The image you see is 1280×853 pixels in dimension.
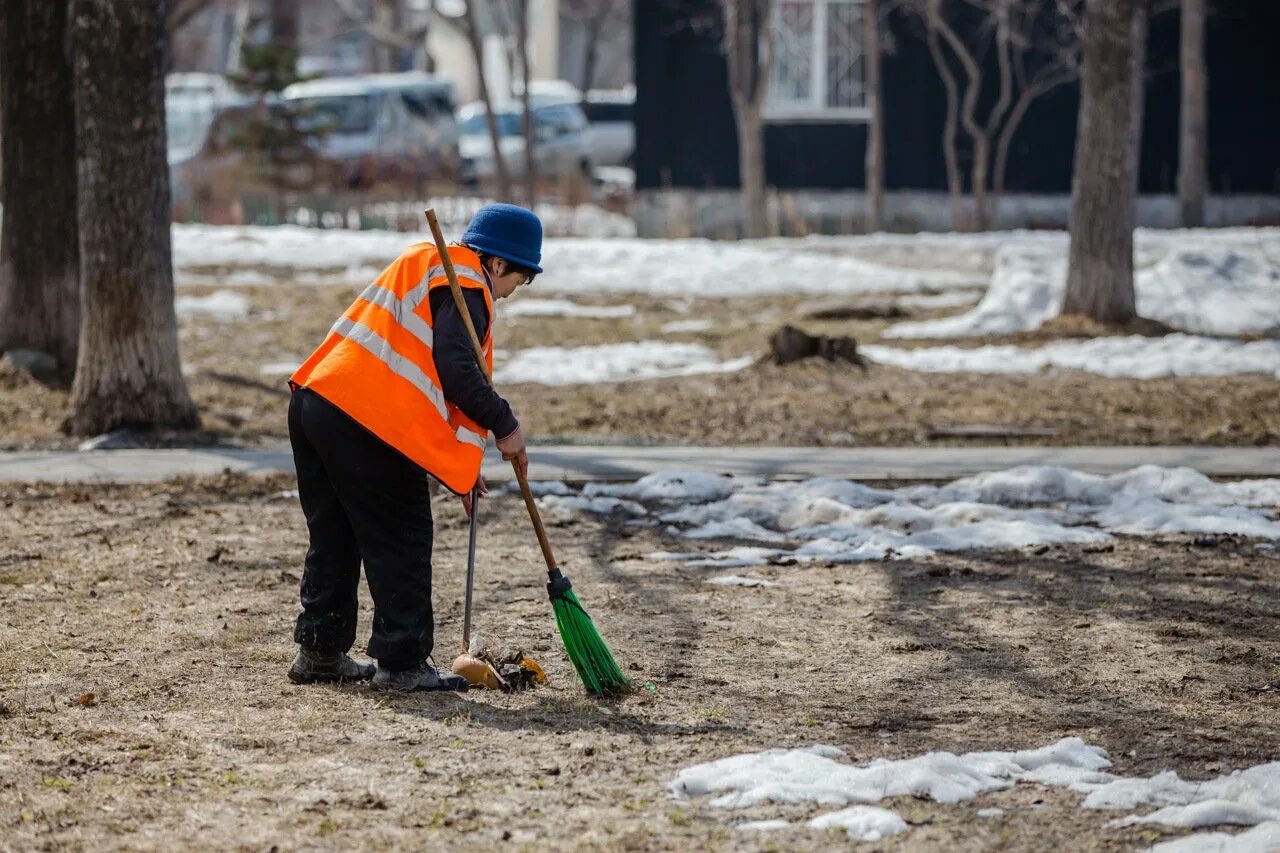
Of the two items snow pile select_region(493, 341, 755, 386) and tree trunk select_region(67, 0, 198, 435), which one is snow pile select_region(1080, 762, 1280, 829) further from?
snow pile select_region(493, 341, 755, 386)

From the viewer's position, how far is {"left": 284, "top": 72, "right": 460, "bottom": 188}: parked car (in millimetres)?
29906

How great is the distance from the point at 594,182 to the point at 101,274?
23613mm

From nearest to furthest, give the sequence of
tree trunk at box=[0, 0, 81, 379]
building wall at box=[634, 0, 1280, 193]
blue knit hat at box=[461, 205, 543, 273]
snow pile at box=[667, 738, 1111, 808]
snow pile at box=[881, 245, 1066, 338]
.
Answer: snow pile at box=[667, 738, 1111, 808] → blue knit hat at box=[461, 205, 543, 273] → tree trunk at box=[0, 0, 81, 379] → snow pile at box=[881, 245, 1066, 338] → building wall at box=[634, 0, 1280, 193]

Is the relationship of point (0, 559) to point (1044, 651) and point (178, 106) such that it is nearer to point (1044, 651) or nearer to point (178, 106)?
point (1044, 651)

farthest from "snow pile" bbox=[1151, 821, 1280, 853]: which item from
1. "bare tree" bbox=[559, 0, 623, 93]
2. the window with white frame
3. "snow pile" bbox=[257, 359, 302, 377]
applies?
"bare tree" bbox=[559, 0, 623, 93]

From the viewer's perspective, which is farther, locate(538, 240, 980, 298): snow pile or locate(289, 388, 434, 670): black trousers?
locate(538, 240, 980, 298): snow pile

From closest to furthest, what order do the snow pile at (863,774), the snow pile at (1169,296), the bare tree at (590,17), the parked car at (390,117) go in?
the snow pile at (863,774) < the snow pile at (1169,296) < the parked car at (390,117) < the bare tree at (590,17)

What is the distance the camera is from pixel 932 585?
23.0 ft

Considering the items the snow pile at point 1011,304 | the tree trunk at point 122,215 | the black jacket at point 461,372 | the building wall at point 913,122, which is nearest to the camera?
the black jacket at point 461,372

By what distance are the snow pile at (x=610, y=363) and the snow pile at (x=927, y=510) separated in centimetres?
431

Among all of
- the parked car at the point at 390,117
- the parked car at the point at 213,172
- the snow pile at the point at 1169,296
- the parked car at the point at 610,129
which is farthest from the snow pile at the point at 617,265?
the parked car at the point at 610,129

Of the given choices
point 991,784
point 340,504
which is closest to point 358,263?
point 340,504

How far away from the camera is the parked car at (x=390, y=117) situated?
29906 mm

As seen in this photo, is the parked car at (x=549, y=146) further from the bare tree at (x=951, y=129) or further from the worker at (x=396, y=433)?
the worker at (x=396, y=433)
